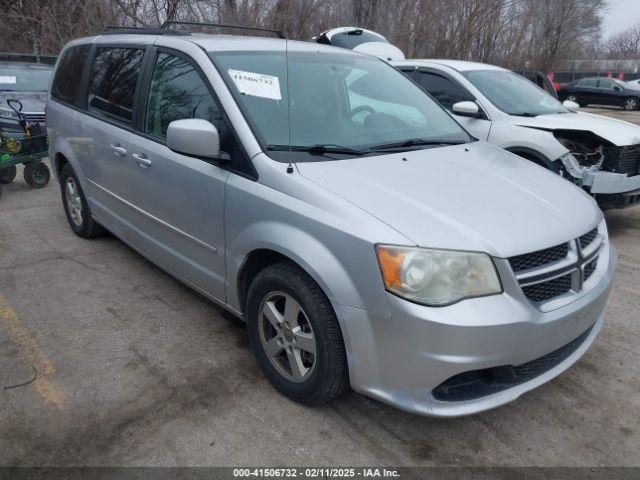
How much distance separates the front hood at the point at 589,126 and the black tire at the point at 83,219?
172 inches

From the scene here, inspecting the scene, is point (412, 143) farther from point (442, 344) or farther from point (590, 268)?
point (442, 344)

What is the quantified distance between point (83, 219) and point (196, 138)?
2762mm

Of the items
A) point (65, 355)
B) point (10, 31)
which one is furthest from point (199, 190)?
point (10, 31)

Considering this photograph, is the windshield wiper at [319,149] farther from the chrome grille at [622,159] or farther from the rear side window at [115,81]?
the chrome grille at [622,159]

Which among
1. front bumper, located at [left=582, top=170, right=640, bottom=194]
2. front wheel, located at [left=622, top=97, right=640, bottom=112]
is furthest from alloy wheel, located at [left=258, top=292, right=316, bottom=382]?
front wheel, located at [left=622, top=97, right=640, bottom=112]

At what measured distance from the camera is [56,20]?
1708cm

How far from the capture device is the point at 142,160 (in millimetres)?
3559

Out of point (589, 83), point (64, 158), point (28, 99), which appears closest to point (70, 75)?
point (64, 158)

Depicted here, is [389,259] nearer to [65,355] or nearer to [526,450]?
[526,450]

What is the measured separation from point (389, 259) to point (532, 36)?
28230 millimetres

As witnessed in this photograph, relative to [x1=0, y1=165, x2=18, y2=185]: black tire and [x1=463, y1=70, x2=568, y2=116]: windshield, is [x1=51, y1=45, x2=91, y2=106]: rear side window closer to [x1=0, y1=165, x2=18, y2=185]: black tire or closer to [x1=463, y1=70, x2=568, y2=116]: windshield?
[x1=0, y1=165, x2=18, y2=185]: black tire

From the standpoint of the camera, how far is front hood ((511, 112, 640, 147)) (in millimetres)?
5430

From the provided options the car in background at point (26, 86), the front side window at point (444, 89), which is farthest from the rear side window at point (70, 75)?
the car in background at point (26, 86)

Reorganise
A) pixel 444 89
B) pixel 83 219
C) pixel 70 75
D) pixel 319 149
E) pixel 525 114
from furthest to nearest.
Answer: pixel 444 89, pixel 525 114, pixel 83 219, pixel 70 75, pixel 319 149
